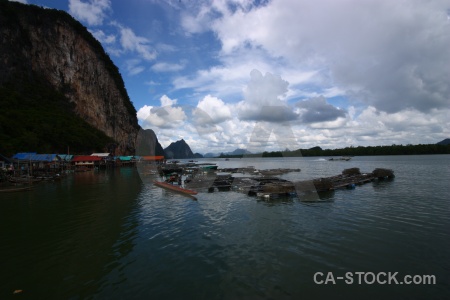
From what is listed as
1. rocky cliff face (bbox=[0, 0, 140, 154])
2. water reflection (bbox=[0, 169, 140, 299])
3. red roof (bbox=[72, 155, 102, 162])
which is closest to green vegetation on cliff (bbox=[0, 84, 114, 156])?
rocky cliff face (bbox=[0, 0, 140, 154])

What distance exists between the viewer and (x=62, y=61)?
96812 mm

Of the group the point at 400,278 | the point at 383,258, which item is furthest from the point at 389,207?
the point at 400,278

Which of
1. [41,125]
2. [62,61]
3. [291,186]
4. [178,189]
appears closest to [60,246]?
[178,189]

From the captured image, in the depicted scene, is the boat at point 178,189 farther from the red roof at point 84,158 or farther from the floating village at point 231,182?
the red roof at point 84,158

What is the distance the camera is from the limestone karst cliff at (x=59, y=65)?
271 ft

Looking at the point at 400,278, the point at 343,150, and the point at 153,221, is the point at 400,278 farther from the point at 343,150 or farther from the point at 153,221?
the point at 343,150

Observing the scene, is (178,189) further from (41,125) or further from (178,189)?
(41,125)

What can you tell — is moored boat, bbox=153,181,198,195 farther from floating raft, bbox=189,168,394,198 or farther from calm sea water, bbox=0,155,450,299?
calm sea water, bbox=0,155,450,299

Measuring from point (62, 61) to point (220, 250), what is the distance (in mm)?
117109

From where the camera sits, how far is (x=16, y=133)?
6138 centimetres

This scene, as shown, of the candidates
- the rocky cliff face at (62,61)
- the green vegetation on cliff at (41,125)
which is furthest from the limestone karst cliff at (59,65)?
the green vegetation on cliff at (41,125)

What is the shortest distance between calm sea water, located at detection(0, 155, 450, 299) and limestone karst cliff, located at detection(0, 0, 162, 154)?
71912 millimetres

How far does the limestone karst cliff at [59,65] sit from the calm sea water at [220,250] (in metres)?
71.9

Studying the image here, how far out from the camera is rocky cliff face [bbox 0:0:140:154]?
275ft
